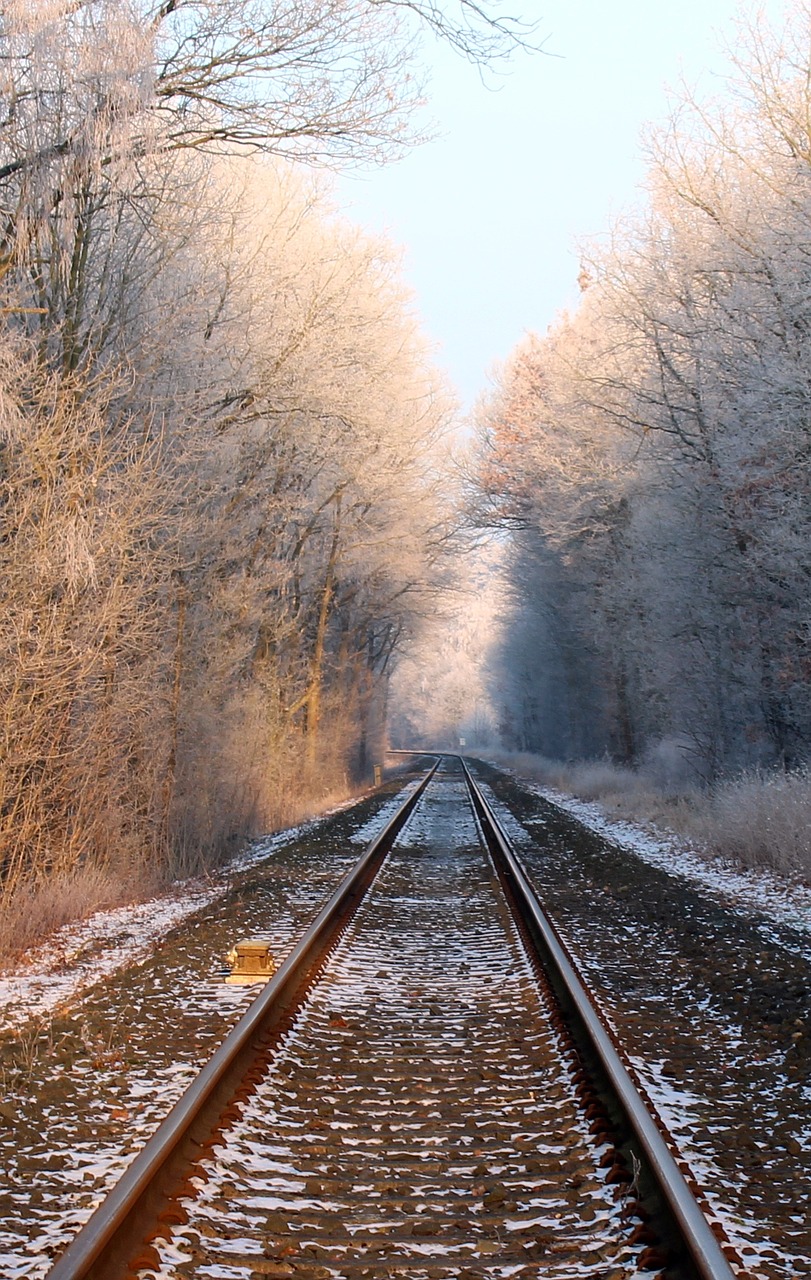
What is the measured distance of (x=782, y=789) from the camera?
51.4 ft

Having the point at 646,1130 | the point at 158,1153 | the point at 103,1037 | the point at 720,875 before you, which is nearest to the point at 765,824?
the point at 720,875

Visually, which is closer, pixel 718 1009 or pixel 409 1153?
pixel 409 1153

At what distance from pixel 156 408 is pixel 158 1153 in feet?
37.2

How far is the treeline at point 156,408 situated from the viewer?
9.99 meters

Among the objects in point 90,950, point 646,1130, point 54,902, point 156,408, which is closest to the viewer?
point 646,1130

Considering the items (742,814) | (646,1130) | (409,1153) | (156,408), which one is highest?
(156,408)

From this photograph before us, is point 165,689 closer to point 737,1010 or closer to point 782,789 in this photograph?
point 782,789

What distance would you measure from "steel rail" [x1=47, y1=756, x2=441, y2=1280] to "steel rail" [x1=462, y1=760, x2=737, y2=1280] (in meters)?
1.71

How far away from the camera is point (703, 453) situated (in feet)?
66.1

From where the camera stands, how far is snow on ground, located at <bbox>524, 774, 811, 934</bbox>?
454 inches

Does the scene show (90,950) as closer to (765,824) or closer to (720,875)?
(720,875)

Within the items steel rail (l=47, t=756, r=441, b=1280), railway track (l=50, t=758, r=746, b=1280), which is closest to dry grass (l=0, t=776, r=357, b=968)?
steel rail (l=47, t=756, r=441, b=1280)

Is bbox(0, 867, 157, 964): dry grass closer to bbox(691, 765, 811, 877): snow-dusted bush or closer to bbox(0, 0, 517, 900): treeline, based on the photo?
bbox(0, 0, 517, 900): treeline

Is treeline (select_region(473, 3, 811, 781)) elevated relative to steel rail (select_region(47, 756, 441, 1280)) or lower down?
elevated
